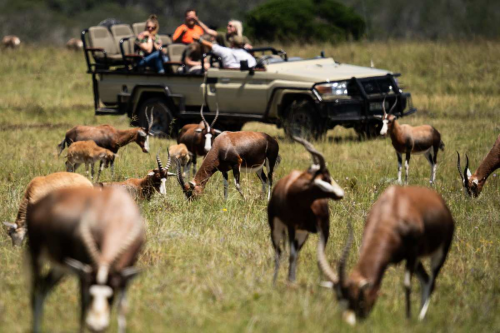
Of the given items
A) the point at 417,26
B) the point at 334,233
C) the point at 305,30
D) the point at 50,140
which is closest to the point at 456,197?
the point at 334,233

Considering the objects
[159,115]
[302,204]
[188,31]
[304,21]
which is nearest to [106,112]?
[159,115]

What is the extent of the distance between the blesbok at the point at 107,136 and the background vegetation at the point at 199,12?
37989 mm

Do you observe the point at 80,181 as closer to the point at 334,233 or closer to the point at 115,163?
the point at 334,233

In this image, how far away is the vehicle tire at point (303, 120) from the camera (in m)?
14.4

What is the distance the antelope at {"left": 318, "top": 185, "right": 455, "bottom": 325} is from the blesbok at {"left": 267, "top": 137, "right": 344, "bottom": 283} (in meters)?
0.56

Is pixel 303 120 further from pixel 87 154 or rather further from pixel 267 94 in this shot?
pixel 87 154

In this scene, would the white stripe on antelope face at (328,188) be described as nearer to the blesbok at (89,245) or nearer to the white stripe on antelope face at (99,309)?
the blesbok at (89,245)

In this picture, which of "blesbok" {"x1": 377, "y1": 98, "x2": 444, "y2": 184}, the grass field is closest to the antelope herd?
the grass field

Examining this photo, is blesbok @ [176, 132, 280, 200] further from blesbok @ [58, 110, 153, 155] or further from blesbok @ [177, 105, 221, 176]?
blesbok @ [58, 110, 153, 155]

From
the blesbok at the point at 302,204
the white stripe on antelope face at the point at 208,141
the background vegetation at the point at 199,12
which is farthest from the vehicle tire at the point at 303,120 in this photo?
the background vegetation at the point at 199,12

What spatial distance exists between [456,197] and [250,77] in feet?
18.5

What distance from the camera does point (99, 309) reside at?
454 centimetres

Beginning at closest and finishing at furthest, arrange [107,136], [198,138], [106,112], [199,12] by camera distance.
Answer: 1. [198,138]
2. [107,136]
3. [106,112]
4. [199,12]

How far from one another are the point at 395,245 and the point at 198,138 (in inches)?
272
